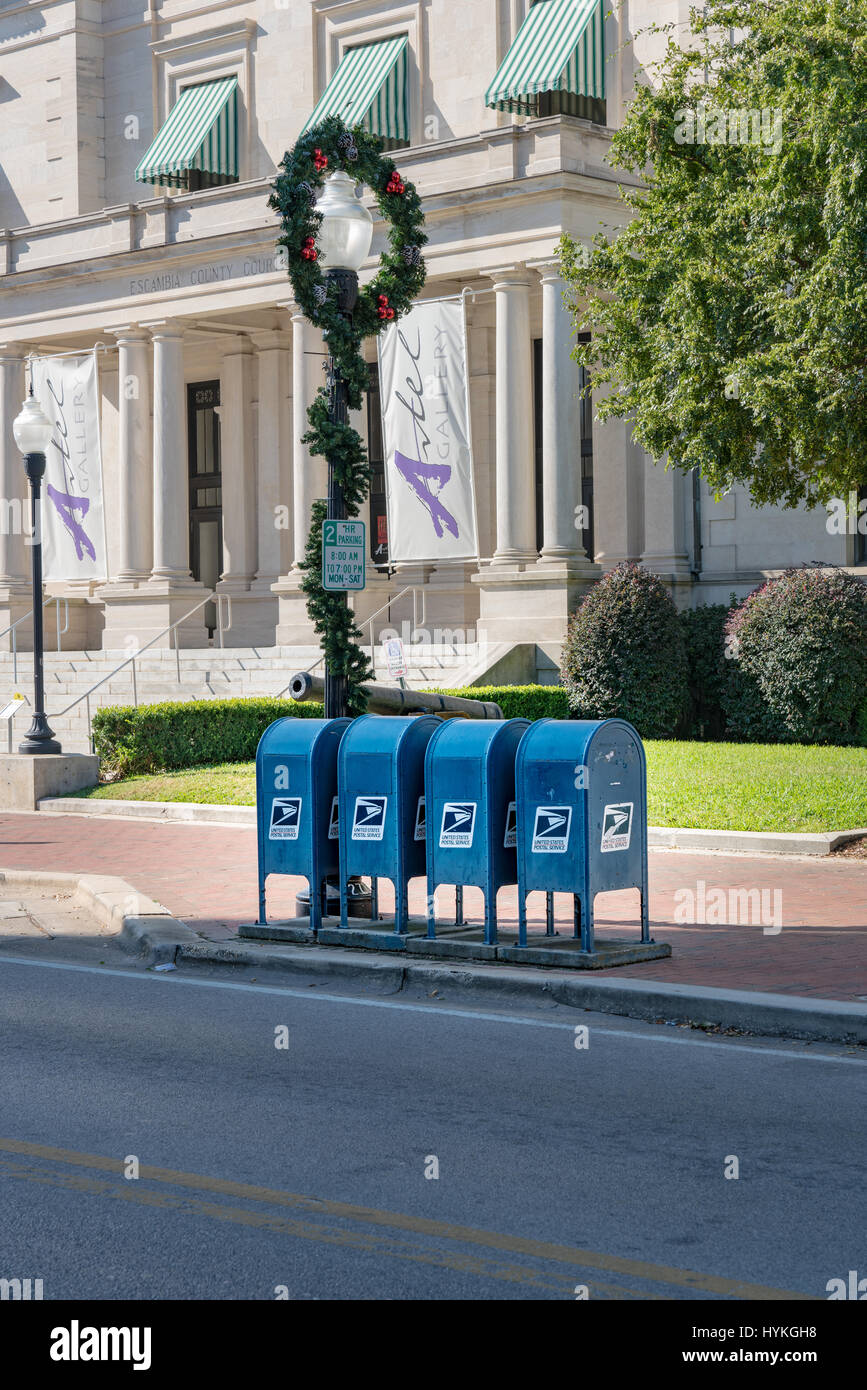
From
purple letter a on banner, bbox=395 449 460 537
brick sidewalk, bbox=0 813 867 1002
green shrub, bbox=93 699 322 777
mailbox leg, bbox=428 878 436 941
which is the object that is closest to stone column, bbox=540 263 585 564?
purple letter a on banner, bbox=395 449 460 537

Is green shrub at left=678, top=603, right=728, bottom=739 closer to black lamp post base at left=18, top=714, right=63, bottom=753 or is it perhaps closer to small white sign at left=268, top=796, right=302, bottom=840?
black lamp post base at left=18, top=714, right=63, bottom=753

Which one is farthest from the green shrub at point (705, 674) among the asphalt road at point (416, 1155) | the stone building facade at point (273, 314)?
the asphalt road at point (416, 1155)

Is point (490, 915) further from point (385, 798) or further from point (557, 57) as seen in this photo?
point (557, 57)

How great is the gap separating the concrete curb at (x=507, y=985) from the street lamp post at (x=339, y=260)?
1.95 meters

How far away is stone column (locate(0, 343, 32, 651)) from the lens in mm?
33156

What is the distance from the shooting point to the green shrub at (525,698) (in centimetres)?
2308

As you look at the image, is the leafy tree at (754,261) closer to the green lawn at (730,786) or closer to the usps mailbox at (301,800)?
the green lawn at (730,786)

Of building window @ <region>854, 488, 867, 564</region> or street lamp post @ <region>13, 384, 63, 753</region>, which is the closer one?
street lamp post @ <region>13, 384, 63, 753</region>

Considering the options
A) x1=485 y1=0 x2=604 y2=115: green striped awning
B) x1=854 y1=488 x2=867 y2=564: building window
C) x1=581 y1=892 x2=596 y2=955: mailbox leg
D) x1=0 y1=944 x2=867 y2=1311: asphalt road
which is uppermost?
x1=485 y1=0 x2=604 y2=115: green striped awning

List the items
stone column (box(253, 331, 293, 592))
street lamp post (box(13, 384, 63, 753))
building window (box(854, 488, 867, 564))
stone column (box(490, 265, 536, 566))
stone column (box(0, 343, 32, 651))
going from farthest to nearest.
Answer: stone column (box(253, 331, 293, 592))
stone column (box(0, 343, 32, 651))
stone column (box(490, 265, 536, 566))
building window (box(854, 488, 867, 564))
street lamp post (box(13, 384, 63, 753))

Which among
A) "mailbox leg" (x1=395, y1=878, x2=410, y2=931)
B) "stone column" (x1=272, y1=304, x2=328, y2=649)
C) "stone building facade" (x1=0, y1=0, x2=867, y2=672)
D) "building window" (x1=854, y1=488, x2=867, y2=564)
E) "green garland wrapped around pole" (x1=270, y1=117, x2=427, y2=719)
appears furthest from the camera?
"stone column" (x1=272, y1=304, x2=328, y2=649)

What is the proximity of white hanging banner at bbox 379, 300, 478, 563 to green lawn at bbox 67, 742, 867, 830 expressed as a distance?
542cm

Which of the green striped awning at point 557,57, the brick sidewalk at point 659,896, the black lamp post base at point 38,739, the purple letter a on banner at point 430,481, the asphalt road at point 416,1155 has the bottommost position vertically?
the brick sidewalk at point 659,896

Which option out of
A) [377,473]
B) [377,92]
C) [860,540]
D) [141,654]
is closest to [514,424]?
[860,540]
